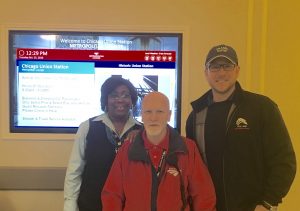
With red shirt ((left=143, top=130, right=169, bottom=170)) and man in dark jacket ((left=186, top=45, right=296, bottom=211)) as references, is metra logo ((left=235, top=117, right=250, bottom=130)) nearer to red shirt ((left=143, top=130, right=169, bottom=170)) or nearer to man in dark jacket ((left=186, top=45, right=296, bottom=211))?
man in dark jacket ((left=186, top=45, right=296, bottom=211))

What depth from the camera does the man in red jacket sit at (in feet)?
5.36

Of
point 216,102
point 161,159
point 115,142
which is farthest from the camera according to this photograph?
point 115,142

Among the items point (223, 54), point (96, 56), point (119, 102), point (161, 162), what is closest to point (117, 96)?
point (119, 102)

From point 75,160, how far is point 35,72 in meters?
1.06

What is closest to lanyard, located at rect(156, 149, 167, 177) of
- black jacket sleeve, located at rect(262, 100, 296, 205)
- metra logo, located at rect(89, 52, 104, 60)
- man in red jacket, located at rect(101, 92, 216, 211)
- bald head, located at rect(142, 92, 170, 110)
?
man in red jacket, located at rect(101, 92, 216, 211)

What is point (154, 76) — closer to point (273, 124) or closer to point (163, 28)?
point (163, 28)

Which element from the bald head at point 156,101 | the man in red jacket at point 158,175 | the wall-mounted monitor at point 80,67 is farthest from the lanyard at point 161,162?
the wall-mounted monitor at point 80,67

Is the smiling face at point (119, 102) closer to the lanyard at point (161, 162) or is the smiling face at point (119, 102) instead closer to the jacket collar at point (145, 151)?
the jacket collar at point (145, 151)

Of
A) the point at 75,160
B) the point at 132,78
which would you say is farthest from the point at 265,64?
the point at 75,160

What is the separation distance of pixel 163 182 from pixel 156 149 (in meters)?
0.16

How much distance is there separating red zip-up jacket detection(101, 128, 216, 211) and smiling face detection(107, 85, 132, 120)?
33 centimetres

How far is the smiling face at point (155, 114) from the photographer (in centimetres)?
167

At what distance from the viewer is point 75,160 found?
79.2 inches

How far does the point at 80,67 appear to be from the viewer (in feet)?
9.07
